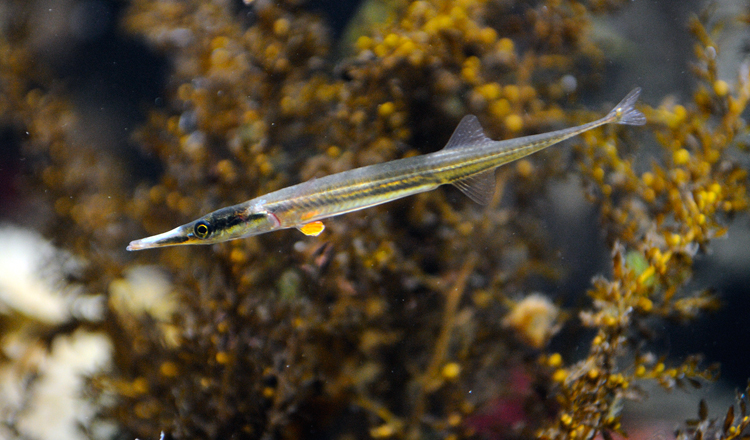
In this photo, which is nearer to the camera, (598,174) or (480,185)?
(480,185)

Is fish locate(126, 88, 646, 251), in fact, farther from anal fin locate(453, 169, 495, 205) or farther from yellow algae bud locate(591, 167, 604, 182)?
yellow algae bud locate(591, 167, 604, 182)

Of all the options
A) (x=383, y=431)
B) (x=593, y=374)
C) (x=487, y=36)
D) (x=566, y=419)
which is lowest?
(x=383, y=431)

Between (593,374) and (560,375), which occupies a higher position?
(593,374)

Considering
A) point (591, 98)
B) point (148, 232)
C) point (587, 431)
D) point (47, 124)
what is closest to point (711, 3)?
point (591, 98)

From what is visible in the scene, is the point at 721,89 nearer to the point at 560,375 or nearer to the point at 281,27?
the point at 560,375

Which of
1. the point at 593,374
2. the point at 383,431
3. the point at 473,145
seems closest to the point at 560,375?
the point at 593,374

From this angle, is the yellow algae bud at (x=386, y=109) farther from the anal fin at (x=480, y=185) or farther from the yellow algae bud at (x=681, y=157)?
the yellow algae bud at (x=681, y=157)

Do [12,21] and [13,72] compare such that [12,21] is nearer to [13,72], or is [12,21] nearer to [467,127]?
[13,72]

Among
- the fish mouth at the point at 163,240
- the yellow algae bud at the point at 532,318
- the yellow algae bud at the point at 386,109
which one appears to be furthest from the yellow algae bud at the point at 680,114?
the fish mouth at the point at 163,240
